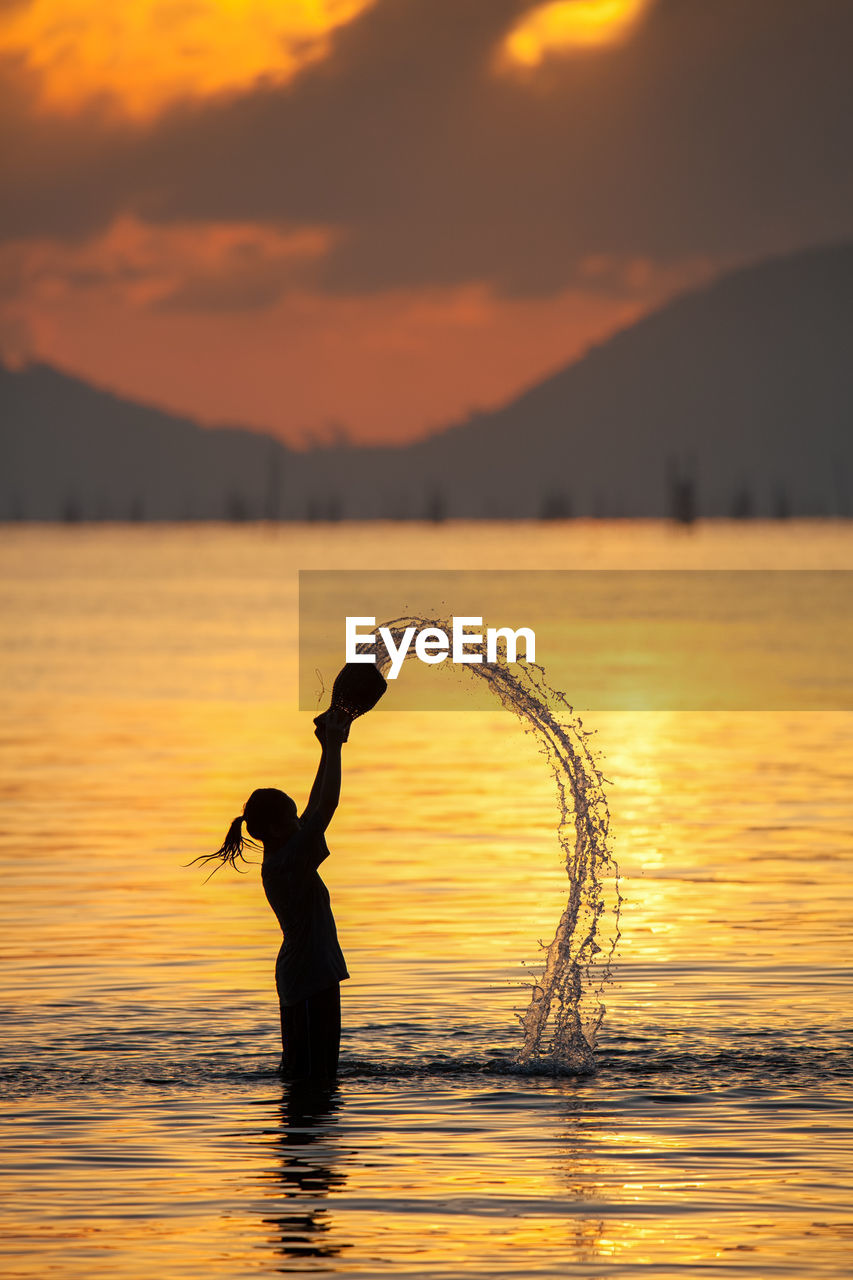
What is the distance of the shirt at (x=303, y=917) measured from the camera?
15.0 m

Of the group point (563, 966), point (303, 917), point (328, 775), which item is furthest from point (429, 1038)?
point (328, 775)

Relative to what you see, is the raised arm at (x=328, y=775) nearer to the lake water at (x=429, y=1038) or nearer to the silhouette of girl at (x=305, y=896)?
the silhouette of girl at (x=305, y=896)

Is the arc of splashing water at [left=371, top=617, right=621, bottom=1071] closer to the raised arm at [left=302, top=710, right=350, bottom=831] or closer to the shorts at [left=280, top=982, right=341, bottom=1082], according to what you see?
the raised arm at [left=302, top=710, right=350, bottom=831]

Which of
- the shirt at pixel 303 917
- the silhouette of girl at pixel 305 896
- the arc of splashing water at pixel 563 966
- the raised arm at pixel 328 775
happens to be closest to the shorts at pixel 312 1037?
the silhouette of girl at pixel 305 896

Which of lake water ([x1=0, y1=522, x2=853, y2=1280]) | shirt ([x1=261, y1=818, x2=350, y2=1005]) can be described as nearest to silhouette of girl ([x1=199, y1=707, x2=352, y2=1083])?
shirt ([x1=261, y1=818, x2=350, y2=1005])

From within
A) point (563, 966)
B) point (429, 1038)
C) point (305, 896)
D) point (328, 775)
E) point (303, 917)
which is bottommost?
point (429, 1038)

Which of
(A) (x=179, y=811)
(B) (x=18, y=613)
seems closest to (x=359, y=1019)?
(A) (x=179, y=811)

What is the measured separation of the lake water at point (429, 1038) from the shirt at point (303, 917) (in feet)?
2.75

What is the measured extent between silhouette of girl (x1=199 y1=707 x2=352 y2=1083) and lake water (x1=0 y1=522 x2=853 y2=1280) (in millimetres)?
516

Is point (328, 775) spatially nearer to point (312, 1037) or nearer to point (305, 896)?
point (305, 896)

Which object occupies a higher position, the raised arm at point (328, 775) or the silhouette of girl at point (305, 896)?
the raised arm at point (328, 775)

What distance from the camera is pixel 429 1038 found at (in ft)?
57.6

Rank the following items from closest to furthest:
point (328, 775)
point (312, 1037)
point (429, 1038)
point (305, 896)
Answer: point (328, 775) → point (305, 896) → point (312, 1037) → point (429, 1038)

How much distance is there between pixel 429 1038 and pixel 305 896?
289 centimetres
